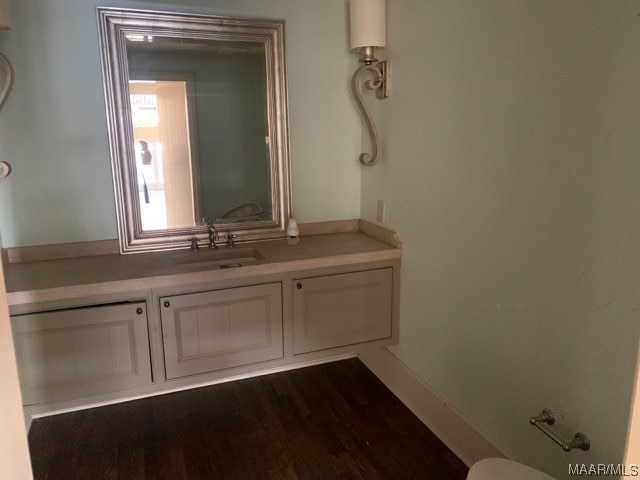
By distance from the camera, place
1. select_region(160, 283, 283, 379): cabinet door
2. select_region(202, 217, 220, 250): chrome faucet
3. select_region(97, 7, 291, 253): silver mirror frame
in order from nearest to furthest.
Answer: select_region(160, 283, 283, 379): cabinet door → select_region(97, 7, 291, 253): silver mirror frame → select_region(202, 217, 220, 250): chrome faucet

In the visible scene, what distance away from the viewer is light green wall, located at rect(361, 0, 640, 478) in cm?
124

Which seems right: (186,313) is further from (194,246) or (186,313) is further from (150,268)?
(194,246)

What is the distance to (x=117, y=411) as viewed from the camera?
230cm

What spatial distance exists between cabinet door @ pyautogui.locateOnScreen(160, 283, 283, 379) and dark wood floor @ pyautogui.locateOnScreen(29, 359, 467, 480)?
31cm

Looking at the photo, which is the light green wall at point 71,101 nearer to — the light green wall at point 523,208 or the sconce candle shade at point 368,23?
the sconce candle shade at point 368,23

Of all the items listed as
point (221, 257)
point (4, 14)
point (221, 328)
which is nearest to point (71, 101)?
point (4, 14)

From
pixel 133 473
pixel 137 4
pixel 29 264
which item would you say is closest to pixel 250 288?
pixel 133 473

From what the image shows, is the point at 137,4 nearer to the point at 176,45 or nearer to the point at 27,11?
the point at 176,45

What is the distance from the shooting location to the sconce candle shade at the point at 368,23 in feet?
7.06

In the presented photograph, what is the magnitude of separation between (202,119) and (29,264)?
992mm

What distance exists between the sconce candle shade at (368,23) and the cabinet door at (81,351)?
1477 millimetres

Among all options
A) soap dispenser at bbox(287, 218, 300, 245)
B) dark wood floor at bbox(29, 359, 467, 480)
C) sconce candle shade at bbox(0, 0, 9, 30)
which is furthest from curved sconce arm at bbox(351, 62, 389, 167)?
sconce candle shade at bbox(0, 0, 9, 30)

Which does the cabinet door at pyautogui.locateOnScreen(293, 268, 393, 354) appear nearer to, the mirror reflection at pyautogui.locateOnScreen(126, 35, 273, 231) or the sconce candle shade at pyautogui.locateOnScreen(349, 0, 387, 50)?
the mirror reflection at pyautogui.locateOnScreen(126, 35, 273, 231)

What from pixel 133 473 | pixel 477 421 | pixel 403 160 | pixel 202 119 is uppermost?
pixel 202 119
